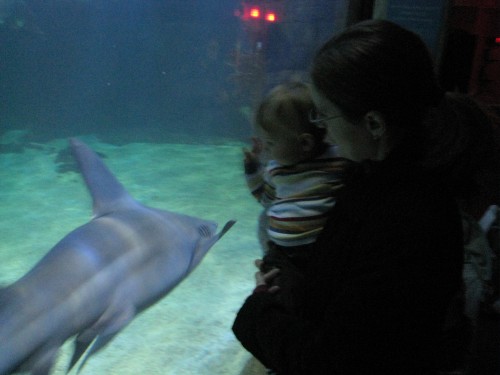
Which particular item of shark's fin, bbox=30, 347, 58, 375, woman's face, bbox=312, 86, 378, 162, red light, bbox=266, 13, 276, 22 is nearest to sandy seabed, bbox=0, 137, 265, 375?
shark's fin, bbox=30, 347, 58, 375

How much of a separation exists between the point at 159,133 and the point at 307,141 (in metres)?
14.1

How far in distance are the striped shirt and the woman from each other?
196 mm

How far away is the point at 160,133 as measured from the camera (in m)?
14.9

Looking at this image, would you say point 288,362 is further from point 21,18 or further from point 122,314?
point 21,18

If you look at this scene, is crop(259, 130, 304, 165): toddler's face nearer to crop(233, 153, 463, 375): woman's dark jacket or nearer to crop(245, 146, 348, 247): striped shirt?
crop(245, 146, 348, 247): striped shirt

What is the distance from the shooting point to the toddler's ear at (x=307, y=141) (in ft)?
4.75

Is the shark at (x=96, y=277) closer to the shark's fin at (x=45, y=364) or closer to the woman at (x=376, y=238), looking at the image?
the shark's fin at (x=45, y=364)

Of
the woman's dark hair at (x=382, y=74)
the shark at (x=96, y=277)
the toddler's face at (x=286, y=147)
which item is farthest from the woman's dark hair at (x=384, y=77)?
the shark at (x=96, y=277)

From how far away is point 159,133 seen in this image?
1493 cm

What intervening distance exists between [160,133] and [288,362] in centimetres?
1453

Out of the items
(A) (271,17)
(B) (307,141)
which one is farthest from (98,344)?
(A) (271,17)

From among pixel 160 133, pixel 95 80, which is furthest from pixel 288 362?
pixel 95 80

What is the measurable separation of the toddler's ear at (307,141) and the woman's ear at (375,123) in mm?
474

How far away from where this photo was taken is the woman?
84cm
